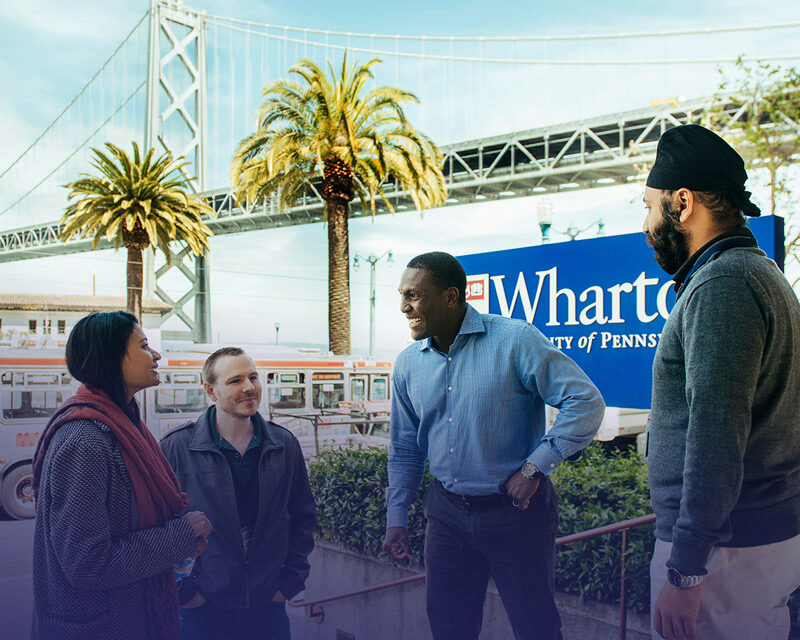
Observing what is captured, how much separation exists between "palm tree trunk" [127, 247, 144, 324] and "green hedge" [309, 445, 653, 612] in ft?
31.1

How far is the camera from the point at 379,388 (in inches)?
509

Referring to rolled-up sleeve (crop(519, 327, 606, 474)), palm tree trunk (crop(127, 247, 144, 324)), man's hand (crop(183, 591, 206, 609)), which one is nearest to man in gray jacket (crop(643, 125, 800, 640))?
rolled-up sleeve (crop(519, 327, 606, 474))

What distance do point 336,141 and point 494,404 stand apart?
1219 centimetres

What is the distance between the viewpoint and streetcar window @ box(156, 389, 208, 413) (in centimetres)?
870

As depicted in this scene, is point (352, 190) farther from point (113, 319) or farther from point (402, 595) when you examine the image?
point (113, 319)

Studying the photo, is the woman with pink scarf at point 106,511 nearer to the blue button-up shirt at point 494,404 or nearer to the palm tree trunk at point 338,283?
the blue button-up shirt at point 494,404

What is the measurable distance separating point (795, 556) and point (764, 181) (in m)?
7.27

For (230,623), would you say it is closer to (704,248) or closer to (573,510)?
→ (573,510)

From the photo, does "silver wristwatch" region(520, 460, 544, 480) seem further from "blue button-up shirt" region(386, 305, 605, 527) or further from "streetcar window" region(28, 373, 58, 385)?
"streetcar window" region(28, 373, 58, 385)

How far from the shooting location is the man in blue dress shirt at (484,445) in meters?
2.16

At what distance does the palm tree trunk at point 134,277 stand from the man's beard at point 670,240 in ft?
40.7

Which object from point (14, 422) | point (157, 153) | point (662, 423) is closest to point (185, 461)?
point (662, 423)

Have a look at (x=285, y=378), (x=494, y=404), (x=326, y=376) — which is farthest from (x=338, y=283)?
(x=494, y=404)

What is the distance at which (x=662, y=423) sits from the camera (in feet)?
5.02
